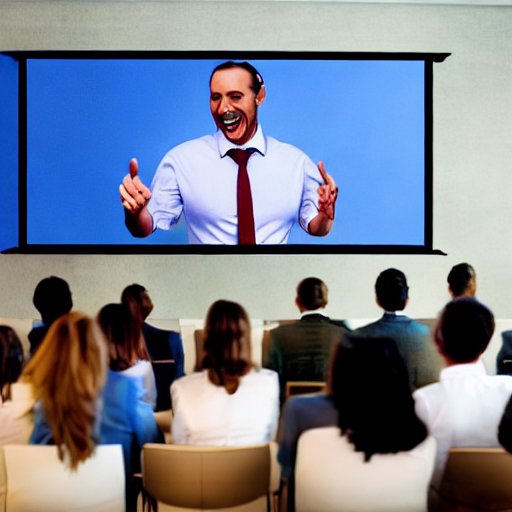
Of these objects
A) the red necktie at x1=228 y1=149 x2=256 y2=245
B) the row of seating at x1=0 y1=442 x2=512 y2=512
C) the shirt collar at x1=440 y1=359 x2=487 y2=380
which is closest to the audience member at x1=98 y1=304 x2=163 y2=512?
the row of seating at x1=0 y1=442 x2=512 y2=512

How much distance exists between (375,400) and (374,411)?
0.12ft

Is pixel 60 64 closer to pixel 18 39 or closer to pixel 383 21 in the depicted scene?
pixel 18 39

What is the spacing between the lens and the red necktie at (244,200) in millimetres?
5879

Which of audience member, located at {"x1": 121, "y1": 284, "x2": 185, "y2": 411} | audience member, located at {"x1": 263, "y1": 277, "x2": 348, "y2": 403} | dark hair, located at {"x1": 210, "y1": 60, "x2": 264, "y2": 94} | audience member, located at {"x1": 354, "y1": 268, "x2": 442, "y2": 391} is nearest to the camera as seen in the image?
audience member, located at {"x1": 354, "y1": 268, "x2": 442, "y2": 391}

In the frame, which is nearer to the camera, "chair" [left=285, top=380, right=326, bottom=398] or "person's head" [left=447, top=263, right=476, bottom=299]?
"chair" [left=285, top=380, right=326, bottom=398]

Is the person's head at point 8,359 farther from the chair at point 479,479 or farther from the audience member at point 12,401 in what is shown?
the chair at point 479,479

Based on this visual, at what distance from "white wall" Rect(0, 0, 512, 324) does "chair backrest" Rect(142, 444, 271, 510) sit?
11.4 feet

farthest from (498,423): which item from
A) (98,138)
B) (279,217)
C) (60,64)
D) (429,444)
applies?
(60,64)

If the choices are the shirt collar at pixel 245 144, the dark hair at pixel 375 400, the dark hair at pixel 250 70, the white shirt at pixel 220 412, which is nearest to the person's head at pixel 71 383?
the white shirt at pixel 220 412

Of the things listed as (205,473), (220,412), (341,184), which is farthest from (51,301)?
(341,184)

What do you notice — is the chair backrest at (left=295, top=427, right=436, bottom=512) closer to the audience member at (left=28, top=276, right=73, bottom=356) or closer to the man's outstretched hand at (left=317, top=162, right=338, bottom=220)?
the audience member at (left=28, top=276, right=73, bottom=356)

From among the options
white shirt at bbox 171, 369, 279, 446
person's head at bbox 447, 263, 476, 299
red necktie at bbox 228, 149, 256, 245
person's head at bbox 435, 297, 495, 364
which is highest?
red necktie at bbox 228, 149, 256, 245

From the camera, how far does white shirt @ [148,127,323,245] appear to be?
589 centimetres

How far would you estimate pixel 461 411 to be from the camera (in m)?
2.60
